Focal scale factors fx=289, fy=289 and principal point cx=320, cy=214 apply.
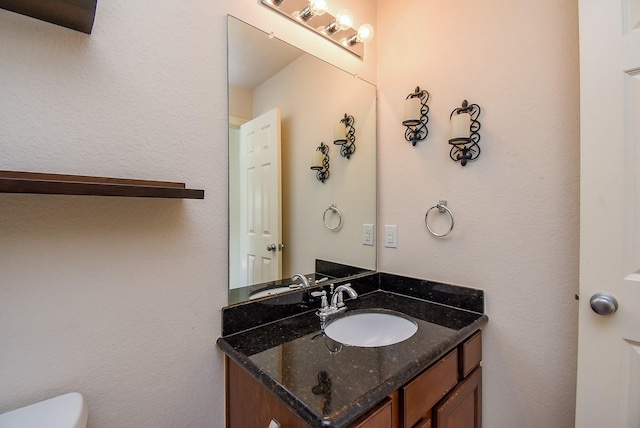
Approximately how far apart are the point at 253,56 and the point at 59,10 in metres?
0.58

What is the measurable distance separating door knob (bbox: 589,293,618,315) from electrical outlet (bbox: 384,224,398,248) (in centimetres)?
78

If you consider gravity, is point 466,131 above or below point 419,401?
above

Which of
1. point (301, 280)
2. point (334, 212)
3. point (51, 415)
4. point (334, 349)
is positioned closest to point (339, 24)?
point (334, 212)

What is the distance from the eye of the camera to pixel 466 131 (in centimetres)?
121

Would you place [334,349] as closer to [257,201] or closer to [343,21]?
[257,201]

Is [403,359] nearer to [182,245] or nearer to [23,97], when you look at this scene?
[182,245]

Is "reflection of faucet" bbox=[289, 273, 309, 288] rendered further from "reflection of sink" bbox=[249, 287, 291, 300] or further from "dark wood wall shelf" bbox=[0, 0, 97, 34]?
"dark wood wall shelf" bbox=[0, 0, 97, 34]

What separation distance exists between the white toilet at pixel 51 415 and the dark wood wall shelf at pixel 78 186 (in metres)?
0.48

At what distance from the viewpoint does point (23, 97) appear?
2.26ft

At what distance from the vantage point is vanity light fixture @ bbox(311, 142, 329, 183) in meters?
1.44

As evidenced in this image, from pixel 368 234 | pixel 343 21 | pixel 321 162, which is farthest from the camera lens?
pixel 368 234

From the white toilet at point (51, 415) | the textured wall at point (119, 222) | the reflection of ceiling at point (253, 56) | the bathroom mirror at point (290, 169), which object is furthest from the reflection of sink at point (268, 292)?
the reflection of ceiling at point (253, 56)

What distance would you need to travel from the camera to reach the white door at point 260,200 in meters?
1.10

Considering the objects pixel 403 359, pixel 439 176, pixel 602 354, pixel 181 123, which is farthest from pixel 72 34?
pixel 602 354
